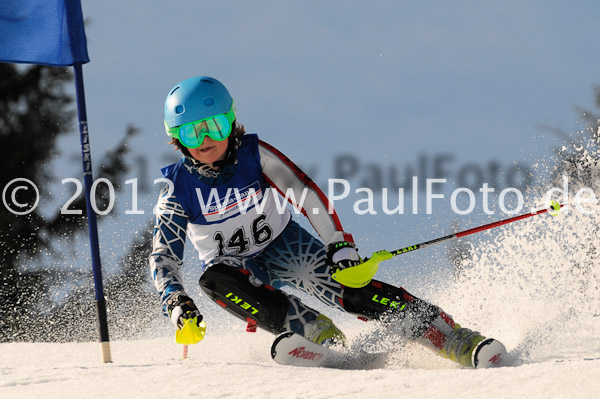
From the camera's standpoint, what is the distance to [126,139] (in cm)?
1084

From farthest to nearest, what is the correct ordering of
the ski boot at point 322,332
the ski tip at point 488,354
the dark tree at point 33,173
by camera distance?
the dark tree at point 33,173, the ski boot at point 322,332, the ski tip at point 488,354

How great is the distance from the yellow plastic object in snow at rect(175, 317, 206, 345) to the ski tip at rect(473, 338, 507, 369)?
4.48 feet

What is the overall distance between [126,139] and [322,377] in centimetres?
859

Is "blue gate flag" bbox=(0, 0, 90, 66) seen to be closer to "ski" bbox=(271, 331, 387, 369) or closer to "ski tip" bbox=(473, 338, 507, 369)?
"ski" bbox=(271, 331, 387, 369)

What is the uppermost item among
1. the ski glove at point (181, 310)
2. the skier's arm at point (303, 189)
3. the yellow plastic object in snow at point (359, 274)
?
the skier's arm at point (303, 189)

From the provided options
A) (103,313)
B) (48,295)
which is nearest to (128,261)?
(48,295)

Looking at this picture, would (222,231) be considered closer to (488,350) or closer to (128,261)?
(488,350)

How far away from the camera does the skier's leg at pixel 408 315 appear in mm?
3604

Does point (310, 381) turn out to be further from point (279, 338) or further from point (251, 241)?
point (251, 241)

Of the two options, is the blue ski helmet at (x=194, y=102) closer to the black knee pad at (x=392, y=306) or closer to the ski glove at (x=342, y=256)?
the ski glove at (x=342, y=256)

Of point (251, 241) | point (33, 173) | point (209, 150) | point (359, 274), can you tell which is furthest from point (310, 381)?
point (33, 173)

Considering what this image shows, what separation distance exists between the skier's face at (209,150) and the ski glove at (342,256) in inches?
31.7

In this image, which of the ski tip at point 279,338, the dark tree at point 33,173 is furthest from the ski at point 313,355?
the dark tree at point 33,173

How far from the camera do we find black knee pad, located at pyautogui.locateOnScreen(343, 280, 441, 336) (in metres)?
3.68
